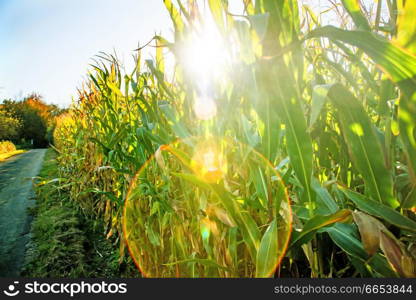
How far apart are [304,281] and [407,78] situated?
0.46 m

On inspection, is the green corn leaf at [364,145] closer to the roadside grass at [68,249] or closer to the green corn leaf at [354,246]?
the green corn leaf at [354,246]

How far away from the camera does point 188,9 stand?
2.58 feet

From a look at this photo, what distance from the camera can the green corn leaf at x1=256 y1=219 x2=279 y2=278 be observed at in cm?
64

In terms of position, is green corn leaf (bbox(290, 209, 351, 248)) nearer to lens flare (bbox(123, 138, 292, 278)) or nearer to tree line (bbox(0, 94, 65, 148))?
lens flare (bbox(123, 138, 292, 278))

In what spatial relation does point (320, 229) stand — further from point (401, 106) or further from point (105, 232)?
point (105, 232)

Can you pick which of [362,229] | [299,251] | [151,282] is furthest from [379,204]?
[151,282]

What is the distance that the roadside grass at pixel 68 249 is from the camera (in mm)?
1808

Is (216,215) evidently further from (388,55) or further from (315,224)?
(388,55)

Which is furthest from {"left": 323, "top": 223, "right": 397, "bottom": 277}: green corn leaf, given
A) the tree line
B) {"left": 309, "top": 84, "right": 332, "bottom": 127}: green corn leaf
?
the tree line

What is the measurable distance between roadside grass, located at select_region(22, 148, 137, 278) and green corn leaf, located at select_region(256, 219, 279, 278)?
1279 mm

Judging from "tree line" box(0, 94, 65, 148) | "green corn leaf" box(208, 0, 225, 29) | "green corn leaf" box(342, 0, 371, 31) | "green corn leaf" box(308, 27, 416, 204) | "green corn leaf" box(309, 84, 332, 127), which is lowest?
"tree line" box(0, 94, 65, 148)

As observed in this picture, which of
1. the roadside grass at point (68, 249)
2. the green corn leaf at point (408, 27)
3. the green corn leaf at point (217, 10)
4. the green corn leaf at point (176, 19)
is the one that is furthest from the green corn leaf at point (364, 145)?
the roadside grass at point (68, 249)

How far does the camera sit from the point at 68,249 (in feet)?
6.70

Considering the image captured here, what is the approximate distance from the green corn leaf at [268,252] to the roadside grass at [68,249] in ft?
4.19
